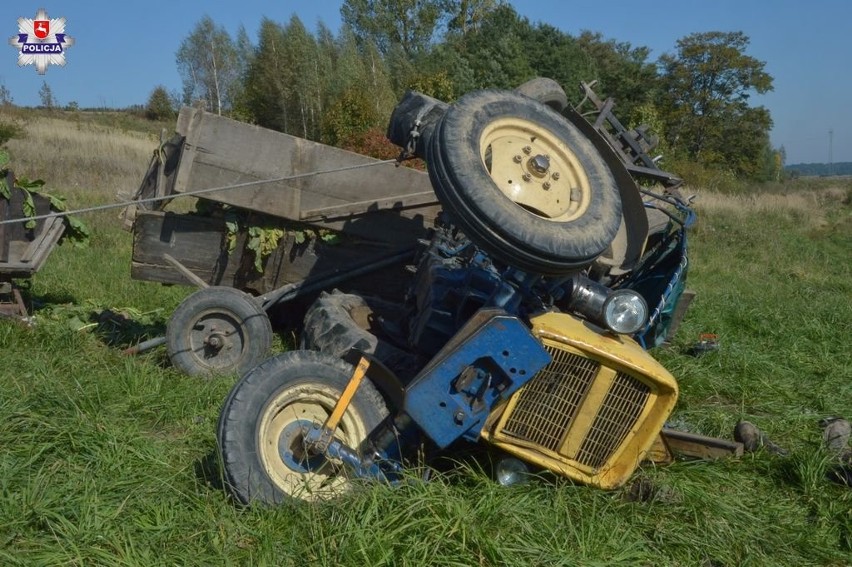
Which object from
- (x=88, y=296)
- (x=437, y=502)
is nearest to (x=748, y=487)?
(x=437, y=502)

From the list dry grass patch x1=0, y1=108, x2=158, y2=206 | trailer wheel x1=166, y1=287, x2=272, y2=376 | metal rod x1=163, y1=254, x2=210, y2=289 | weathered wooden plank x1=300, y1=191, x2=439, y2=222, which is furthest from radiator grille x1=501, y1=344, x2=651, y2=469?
dry grass patch x1=0, y1=108, x2=158, y2=206

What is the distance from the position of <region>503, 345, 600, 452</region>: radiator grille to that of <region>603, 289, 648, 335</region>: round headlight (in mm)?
219

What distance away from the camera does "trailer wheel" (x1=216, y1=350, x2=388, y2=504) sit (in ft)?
12.1

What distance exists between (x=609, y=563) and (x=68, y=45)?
1535cm

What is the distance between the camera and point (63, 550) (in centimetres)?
337

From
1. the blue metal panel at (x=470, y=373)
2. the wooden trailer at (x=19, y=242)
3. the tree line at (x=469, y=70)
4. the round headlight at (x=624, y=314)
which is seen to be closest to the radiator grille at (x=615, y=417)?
the round headlight at (x=624, y=314)

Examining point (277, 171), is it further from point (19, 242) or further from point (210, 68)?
point (210, 68)

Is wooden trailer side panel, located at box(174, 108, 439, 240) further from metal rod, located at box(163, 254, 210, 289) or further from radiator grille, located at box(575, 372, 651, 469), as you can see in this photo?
radiator grille, located at box(575, 372, 651, 469)

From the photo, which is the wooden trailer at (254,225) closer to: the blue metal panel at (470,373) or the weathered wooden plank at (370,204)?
the weathered wooden plank at (370,204)

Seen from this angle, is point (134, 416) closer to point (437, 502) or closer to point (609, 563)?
point (437, 502)

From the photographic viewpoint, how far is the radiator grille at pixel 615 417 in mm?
4020

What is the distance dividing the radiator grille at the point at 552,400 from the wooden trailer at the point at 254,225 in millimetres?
2794

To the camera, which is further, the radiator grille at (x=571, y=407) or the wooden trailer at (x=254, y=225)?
the wooden trailer at (x=254, y=225)

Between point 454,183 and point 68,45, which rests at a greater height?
point 68,45
